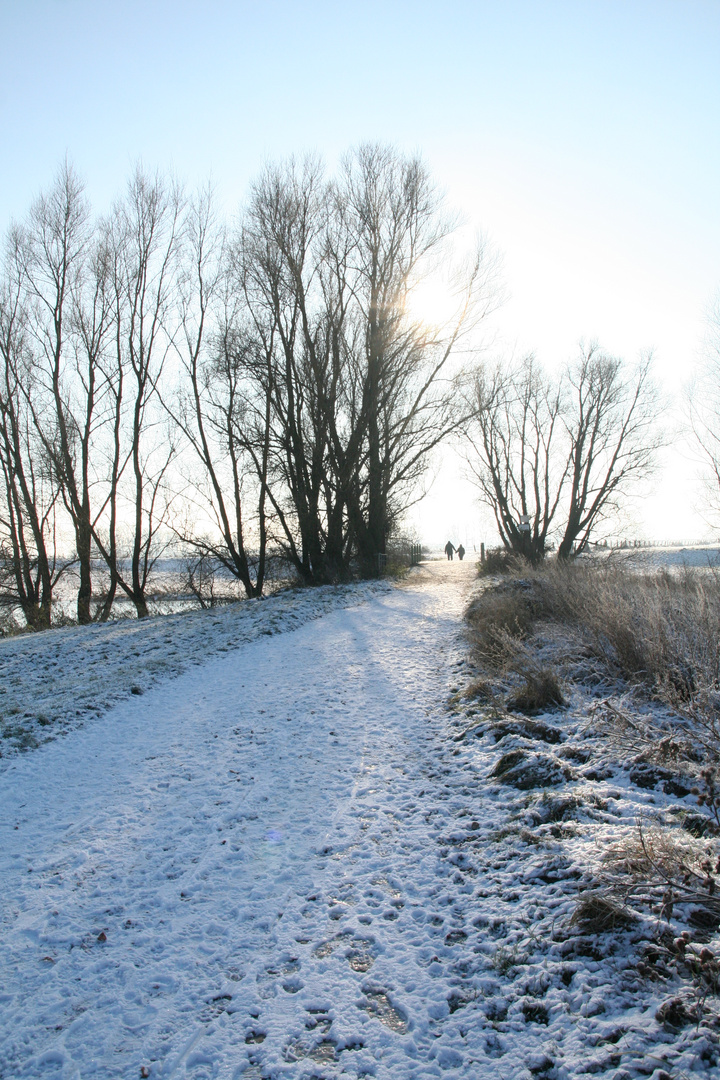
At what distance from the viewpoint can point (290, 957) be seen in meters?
2.83

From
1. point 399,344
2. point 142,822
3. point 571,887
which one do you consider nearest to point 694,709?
point 571,887

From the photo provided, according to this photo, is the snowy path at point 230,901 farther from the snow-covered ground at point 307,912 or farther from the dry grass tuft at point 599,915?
the dry grass tuft at point 599,915

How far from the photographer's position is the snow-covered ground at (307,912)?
229 centimetres

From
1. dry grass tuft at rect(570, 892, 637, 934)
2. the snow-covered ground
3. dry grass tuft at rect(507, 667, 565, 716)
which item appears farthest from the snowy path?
dry grass tuft at rect(507, 667, 565, 716)

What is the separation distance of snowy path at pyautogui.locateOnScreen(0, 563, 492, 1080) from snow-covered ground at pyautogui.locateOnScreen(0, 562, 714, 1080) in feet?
0.04

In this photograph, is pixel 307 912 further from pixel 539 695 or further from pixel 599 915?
pixel 539 695

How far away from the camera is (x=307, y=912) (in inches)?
125

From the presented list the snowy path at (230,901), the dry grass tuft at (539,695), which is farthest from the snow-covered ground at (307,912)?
the dry grass tuft at (539,695)

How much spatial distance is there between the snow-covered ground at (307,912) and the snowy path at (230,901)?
0.5 inches

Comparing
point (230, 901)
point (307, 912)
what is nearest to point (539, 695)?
point (307, 912)

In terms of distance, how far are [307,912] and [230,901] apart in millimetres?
485

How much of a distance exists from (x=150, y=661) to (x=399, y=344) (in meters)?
16.3

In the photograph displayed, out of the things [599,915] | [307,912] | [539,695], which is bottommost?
[307,912]

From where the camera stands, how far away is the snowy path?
2361mm
